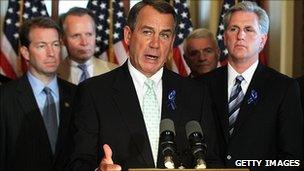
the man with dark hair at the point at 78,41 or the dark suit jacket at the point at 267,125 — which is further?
the man with dark hair at the point at 78,41

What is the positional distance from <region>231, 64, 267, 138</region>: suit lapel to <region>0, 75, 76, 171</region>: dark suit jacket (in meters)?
1.14

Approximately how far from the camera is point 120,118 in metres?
2.89

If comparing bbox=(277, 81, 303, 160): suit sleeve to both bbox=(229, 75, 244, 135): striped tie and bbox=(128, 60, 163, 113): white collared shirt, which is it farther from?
bbox=(128, 60, 163, 113): white collared shirt

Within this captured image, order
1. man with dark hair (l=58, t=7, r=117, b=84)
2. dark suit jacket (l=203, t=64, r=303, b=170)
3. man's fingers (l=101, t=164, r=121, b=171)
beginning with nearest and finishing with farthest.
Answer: man's fingers (l=101, t=164, r=121, b=171) → dark suit jacket (l=203, t=64, r=303, b=170) → man with dark hair (l=58, t=7, r=117, b=84)

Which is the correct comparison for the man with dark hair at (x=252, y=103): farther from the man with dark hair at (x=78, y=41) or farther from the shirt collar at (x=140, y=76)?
the man with dark hair at (x=78, y=41)

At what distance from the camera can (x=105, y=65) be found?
503 cm

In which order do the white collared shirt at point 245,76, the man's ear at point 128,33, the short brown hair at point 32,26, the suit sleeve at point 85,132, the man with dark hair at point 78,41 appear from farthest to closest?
the man with dark hair at point 78,41, the short brown hair at point 32,26, the white collared shirt at point 245,76, the man's ear at point 128,33, the suit sleeve at point 85,132

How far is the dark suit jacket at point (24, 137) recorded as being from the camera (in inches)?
150

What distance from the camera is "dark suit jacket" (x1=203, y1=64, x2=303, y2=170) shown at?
321cm

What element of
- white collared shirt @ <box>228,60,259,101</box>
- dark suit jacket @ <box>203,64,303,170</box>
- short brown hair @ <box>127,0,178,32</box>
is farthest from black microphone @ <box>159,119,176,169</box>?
white collared shirt @ <box>228,60,259,101</box>

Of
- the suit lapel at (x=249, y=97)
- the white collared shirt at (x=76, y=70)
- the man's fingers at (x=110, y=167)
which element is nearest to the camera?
the man's fingers at (x=110, y=167)

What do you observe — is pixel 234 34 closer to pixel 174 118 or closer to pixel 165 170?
pixel 174 118

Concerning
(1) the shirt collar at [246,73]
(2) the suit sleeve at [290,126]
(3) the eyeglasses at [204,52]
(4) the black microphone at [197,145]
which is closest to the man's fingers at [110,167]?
(4) the black microphone at [197,145]

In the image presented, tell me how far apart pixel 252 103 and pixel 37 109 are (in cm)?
Result: 144
